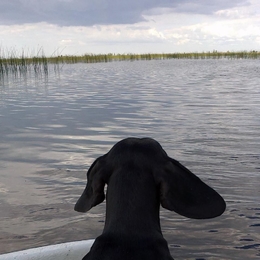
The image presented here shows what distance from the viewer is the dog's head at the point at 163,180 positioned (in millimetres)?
2113

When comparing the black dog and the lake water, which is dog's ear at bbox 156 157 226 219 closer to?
the black dog

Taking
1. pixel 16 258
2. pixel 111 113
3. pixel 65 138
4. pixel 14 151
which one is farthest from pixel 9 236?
pixel 111 113

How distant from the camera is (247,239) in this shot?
13.8 feet

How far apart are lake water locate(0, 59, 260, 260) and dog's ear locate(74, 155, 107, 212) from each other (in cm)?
188

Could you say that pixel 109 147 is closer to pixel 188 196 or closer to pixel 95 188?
pixel 95 188

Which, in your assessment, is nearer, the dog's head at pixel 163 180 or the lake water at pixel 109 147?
the dog's head at pixel 163 180

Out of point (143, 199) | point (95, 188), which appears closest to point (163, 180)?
point (143, 199)

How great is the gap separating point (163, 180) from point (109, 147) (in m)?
5.42

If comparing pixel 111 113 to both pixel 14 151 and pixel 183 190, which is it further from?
pixel 183 190

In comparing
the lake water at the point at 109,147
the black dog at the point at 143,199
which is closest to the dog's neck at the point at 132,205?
the black dog at the point at 143,199

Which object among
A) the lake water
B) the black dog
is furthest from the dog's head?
the lake water

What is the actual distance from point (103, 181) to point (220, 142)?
5.74m

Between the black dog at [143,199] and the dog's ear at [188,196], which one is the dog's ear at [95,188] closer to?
the black dog at [143,199]

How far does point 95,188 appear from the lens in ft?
7.61
